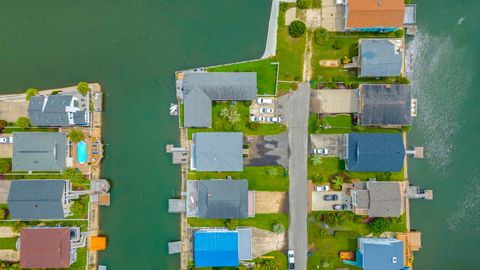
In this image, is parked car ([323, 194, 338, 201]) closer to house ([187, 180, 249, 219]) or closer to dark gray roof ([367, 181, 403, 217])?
dark gray roof ([367, 181, 403, 217])

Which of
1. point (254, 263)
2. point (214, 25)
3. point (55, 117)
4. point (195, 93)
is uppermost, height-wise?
point (214, 25)

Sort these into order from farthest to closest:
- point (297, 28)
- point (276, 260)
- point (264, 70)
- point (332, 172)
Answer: point (264, 70) → point (332, 172) → point (276, 260) → point (297, 28)

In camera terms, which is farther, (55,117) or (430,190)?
(430,190)

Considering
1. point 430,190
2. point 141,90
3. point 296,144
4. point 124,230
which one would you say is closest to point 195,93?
point 141,90

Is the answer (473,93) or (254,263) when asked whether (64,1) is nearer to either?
(254,263)

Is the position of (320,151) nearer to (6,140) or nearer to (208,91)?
(208,91)

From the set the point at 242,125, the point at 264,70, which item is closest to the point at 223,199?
the point at 242,125
